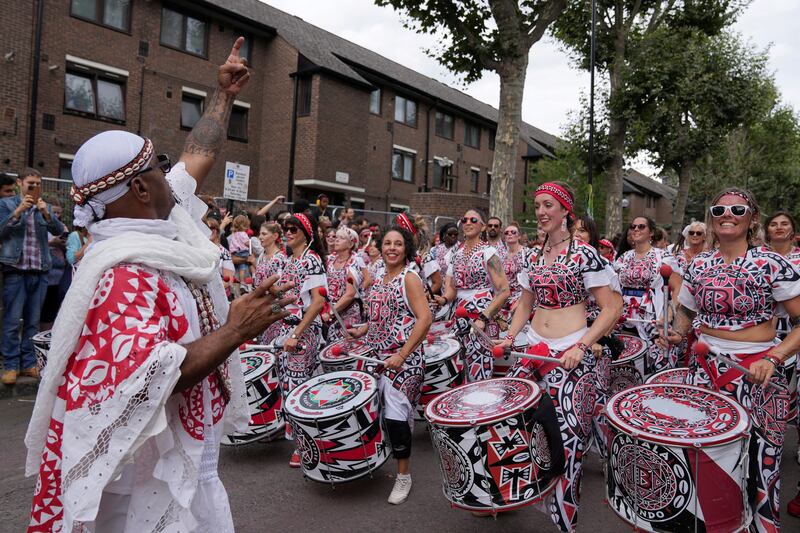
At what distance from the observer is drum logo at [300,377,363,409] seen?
4223 mm

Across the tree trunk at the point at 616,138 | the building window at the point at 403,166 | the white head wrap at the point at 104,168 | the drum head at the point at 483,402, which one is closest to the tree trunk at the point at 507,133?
the tree trunk at the point at 616,138

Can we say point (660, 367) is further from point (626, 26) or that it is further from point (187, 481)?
point (626, 26)

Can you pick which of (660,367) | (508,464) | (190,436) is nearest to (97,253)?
(190,436)

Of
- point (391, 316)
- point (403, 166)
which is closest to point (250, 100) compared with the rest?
point (403, 166)

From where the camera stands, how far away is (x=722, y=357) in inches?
134

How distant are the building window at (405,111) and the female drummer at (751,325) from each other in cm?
2607

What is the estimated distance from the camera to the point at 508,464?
3193 mm

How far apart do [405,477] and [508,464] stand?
1412 millimetres

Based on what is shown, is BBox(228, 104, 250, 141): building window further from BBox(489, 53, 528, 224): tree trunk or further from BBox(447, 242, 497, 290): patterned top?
BBox(447, 242, 497, 290): patterned top

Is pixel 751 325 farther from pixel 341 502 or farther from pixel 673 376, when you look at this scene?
pixel 341 502

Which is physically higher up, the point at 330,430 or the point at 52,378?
the point at 52,378

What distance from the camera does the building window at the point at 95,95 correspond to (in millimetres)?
17750

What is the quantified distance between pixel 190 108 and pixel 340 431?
64.5ft

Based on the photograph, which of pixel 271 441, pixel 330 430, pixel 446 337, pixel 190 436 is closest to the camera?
pixel 190 436
